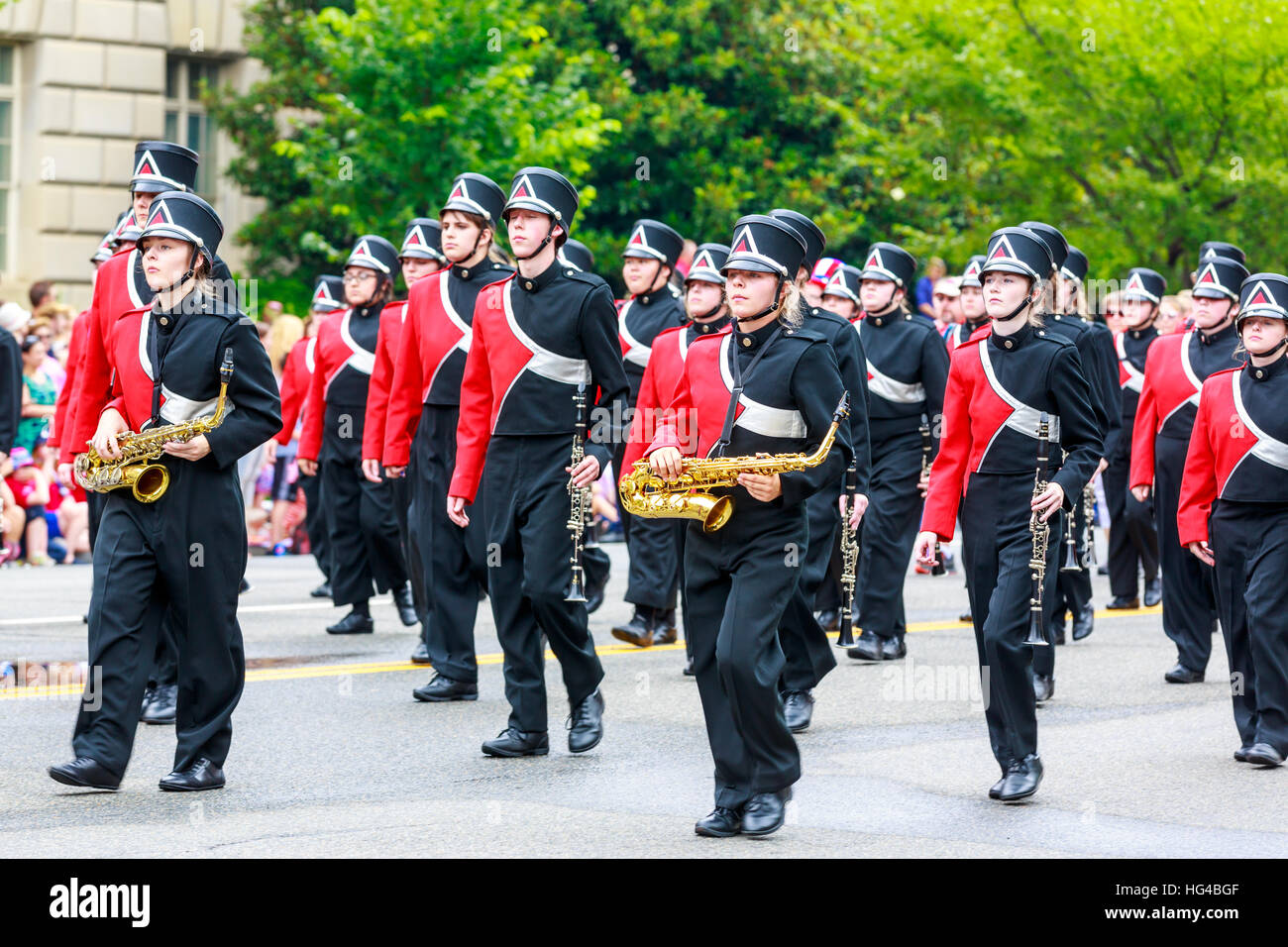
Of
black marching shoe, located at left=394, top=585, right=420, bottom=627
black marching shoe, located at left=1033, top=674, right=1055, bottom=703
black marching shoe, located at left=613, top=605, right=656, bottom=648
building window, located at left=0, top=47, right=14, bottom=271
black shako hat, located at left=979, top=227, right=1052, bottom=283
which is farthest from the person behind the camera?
building window, located at left=0, top=47, right=14, bottom=271

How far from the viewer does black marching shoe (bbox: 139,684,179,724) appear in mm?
9992

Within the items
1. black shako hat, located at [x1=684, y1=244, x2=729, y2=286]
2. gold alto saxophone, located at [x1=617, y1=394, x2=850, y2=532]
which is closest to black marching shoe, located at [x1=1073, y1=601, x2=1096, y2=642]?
black shako hat, located at [x1=684, y1=244, x2=729, y2=286]

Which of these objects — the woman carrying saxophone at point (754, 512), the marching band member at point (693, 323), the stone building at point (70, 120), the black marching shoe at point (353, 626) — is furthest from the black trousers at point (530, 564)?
the stone building at point (70, 120)

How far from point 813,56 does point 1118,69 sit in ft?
23.4

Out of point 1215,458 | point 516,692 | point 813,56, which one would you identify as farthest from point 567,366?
point 813,56

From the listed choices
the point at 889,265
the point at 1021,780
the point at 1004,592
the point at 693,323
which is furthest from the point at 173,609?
the point at 889,265

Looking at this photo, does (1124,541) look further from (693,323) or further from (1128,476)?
(693,323)

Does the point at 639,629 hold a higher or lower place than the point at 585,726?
lower

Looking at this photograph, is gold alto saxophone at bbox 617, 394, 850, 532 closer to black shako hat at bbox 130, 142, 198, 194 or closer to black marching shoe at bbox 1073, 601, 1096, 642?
black shako hat at bbox 130, 142, 198, 194

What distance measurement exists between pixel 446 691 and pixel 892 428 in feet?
12.1

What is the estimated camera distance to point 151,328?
8.32 m

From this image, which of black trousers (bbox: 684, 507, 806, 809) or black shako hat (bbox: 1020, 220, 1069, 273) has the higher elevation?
black shako hat (bbox: 1020, 220, 1069, 273)

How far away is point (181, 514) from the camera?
8.16 meters
